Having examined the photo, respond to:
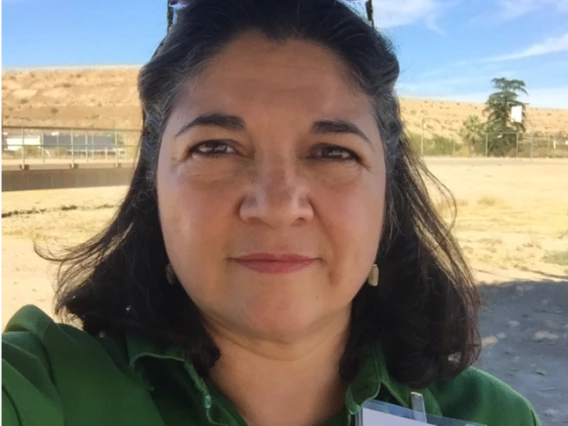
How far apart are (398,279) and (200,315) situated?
1.52 feet

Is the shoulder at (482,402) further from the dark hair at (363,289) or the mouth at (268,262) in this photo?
the mouth at (268,262)

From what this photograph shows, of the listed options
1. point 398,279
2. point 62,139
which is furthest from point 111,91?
point 398,279

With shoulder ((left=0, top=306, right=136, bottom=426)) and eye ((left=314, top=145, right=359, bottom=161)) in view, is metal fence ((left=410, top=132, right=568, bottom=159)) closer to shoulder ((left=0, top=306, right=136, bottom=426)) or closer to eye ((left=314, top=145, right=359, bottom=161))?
eye ((left=314, top=145, right=359, bottom=161))

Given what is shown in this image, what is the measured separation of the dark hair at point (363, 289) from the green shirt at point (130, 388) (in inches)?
1.7

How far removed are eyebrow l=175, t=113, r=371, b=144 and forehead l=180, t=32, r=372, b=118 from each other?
2 cm

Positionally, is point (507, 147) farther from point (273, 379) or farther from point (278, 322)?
point (278, 322)

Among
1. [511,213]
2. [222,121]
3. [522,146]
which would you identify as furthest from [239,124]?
[522,146]

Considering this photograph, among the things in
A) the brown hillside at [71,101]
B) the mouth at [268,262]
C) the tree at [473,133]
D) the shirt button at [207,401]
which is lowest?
the shirt button at [207,401]

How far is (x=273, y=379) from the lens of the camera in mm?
1175

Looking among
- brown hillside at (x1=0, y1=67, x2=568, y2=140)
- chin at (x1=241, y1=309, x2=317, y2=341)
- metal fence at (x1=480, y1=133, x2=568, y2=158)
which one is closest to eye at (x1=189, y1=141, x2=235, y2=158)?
chin at (x1=241, y1=309, x2=317, y2=341)

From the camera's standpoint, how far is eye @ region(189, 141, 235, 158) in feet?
3.51

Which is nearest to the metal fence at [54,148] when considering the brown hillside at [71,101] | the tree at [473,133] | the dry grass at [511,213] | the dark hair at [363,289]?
the dry grass at [511,213]

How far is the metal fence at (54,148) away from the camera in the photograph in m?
14.2

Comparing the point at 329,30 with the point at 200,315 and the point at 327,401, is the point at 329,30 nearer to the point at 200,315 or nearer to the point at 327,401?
the point at 200,315
